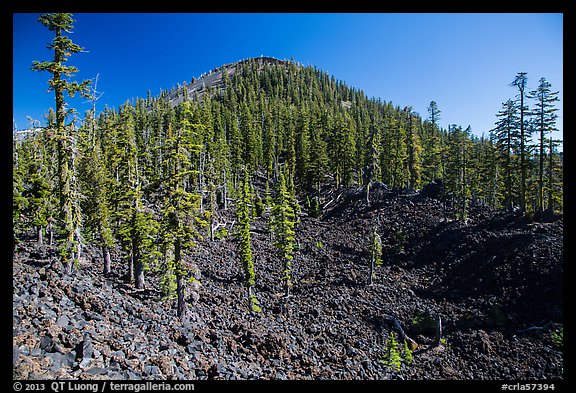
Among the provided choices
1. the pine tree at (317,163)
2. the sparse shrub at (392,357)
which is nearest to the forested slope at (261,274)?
the sparse shrub at (392,357)

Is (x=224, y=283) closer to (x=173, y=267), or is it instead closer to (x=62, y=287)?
(x=173, y=267)

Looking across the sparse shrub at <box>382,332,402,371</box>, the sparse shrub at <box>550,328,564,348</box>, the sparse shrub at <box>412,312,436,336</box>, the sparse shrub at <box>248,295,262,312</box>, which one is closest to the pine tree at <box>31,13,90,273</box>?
the sparse shrub at <box>248,295,262,312</box>

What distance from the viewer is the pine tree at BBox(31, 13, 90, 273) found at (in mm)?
14031

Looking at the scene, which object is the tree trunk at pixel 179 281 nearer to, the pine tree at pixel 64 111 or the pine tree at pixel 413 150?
the pine tree at pixel 64 111

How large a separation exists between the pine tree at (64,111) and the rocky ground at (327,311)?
2.21m

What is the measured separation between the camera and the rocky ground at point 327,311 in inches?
414

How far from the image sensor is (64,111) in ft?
49.1

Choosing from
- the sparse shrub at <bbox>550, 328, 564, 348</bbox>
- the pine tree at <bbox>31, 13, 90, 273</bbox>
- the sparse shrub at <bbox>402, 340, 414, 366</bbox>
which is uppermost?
the pine tree at <bbox>31, 13, 90, 273</bbox>

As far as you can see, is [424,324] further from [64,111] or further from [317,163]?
[317,163]

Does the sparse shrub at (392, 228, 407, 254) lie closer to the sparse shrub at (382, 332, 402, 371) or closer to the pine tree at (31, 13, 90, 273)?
the sparse shrub at (382, 332, 402, 371)

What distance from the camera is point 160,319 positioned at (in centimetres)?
1534

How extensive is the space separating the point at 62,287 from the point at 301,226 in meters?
35.8

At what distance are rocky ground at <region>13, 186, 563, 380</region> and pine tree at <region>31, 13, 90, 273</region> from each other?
2.21m
